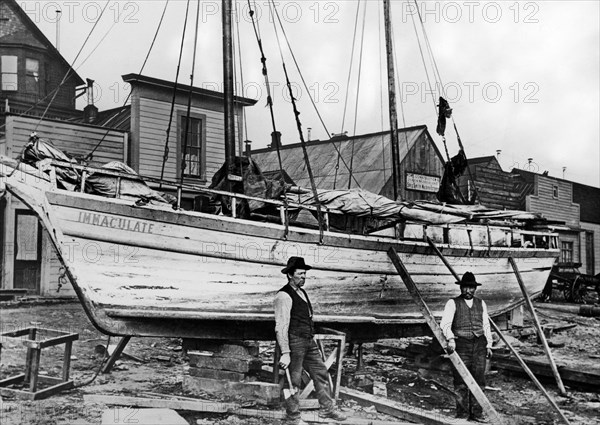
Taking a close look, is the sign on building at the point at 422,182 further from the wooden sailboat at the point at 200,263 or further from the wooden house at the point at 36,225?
the wooden sailboat at the point at 200,263

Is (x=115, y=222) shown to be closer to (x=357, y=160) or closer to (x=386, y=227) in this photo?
(x=386, y=227)

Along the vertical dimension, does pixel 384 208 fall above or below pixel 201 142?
below

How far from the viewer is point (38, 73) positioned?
1110 inches

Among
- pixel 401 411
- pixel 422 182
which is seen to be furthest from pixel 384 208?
pixel 422 182

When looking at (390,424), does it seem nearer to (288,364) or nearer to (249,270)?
(288,364)

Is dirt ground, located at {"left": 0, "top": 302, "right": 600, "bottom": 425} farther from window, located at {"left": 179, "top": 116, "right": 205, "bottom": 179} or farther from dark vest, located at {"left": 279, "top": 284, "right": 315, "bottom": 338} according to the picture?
window, located at {"left": 179, "top": 116, "right": 205, "bottom": 179}

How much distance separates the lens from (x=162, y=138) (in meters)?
17.7

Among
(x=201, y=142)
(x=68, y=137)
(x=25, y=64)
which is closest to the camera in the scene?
(x=68, y=137)

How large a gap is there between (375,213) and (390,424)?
3.53 metres

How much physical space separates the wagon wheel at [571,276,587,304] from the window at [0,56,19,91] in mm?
26006

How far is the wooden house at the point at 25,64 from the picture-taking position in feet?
89.1

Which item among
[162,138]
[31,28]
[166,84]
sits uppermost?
[31,28]

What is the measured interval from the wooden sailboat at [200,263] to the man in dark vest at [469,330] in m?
1.81

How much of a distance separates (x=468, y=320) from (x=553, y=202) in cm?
2352
